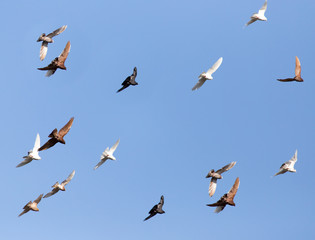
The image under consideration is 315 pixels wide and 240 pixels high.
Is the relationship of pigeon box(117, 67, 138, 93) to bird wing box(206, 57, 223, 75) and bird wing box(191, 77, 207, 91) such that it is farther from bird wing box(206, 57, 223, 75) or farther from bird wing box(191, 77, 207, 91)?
Result: bird wing box(206, 57, 223, 75)

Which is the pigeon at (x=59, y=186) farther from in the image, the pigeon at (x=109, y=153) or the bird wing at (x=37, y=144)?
the bird wing at (x=37, y=144)

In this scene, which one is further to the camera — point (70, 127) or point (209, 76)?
point (209, 76)

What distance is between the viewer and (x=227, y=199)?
64.2m

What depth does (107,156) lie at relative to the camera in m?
67.1

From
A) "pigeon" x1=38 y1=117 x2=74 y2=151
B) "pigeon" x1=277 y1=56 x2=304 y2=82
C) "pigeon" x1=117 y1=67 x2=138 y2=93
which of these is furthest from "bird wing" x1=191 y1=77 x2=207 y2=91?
"pigeon" x1=38 y1=117 x2=74 y2=151

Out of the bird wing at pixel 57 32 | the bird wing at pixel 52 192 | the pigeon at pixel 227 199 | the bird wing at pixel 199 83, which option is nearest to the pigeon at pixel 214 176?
the pigeon at pixel 227 199

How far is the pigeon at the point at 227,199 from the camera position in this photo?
64250 millimetres

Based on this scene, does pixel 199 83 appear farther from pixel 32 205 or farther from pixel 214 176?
pixel 32 205

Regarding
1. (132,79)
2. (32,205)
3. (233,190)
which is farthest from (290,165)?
(32,205)

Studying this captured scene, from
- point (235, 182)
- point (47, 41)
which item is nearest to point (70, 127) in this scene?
point (47, 41)

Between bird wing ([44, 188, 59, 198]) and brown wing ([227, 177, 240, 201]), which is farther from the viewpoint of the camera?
bird wing ([44, 188, 59, 198])

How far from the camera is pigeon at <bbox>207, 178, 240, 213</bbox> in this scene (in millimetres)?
64250

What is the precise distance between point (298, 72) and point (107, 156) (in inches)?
728

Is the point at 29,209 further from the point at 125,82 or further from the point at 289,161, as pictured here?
the point at 289,161
